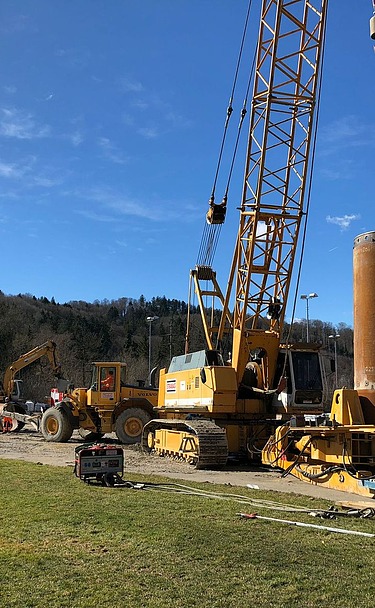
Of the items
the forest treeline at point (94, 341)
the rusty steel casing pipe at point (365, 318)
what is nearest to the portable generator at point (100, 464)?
the rusty steel casing pipe at point (365, 318)

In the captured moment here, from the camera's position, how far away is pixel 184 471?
1565cm

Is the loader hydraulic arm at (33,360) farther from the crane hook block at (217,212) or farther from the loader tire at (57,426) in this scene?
the crane hook block at (217,212)

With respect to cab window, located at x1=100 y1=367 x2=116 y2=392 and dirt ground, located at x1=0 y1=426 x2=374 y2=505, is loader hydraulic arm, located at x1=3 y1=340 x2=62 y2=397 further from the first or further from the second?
dirt ground, located at x1=0 y1=426 x2=374 y2=505

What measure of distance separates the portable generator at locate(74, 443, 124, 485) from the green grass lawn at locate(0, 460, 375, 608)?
188 cm

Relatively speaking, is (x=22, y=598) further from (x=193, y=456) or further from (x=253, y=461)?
(x=253, y=461)

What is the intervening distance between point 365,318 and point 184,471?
658cm

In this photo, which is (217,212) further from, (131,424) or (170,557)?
(170,557)

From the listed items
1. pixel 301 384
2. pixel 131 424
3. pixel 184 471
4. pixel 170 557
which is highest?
pixel 301 384

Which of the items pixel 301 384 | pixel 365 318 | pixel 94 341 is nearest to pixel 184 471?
pixel 301 384

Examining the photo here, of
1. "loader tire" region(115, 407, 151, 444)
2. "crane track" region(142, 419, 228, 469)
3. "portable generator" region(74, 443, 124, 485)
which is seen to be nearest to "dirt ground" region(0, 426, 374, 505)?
"crane track" region(142, 419, 228, 469)

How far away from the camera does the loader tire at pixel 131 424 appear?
2372 cm

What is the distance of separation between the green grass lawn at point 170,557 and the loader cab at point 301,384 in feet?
24.3

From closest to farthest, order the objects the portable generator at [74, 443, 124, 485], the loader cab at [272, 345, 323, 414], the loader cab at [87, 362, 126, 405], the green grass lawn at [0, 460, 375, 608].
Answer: the green grass lawn at [0, 460, 375, 608]
the portable generator at [74, 443, 124, 485]
the loader cab at [272, 345, 323, 414]
the loader cab at [87, 362, 126, 405]

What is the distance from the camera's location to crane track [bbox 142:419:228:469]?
634 inches
